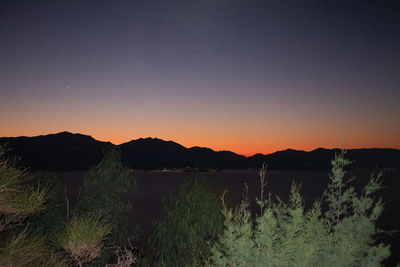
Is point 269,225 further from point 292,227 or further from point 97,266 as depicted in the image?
point 97,266

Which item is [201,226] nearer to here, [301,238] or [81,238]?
[301,238]

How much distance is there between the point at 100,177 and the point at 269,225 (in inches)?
510

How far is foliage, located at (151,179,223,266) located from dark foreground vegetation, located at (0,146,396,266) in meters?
0.04

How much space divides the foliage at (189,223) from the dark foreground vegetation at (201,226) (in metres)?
0.04

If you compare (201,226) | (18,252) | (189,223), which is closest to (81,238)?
(18,252)

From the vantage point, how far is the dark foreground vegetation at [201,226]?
647cm

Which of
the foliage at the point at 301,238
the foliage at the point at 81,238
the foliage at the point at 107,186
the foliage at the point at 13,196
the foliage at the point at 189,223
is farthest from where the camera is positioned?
the foliage at the point at 107,186

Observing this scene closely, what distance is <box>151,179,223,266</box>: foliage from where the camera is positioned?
47.2 feet

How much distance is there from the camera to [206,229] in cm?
1441

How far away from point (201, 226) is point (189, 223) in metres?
0.64

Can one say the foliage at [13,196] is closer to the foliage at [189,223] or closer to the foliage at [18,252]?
the foliage at [18,252]

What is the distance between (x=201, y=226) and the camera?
→ 14.4 m

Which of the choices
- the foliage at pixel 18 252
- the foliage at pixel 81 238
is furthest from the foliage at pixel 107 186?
the foliage at pixel 18 252

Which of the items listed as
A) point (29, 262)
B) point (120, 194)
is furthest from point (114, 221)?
point (29, 262)
